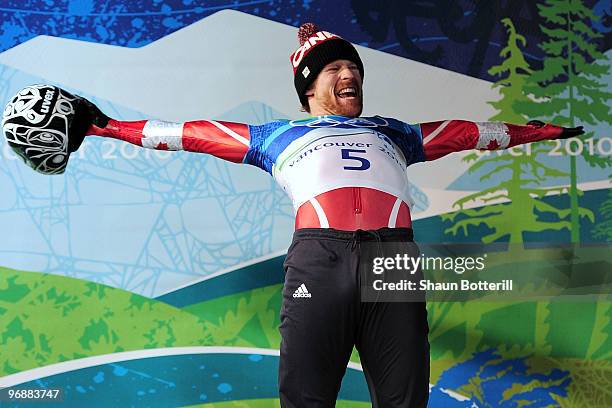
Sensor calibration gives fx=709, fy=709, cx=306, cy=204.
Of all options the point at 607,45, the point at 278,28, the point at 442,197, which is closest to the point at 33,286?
the point at 278,28

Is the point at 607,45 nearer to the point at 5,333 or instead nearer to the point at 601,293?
the point at 601,293

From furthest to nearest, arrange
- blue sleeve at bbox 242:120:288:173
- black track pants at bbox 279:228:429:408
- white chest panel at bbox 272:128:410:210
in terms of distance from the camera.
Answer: blue sleeve at bbox 242:120:288:173 < white chest panel at bbox 272:128:410:210 < black track pants at bbox 279:228:429:408

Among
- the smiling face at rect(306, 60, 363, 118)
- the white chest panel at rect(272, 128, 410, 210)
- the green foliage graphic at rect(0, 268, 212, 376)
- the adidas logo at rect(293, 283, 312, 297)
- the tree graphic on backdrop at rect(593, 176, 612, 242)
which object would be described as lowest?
the green foliage graphic at rect(0, 268, 212, 376)

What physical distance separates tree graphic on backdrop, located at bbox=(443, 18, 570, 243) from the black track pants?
0.93 metres

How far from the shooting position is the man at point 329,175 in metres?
1.59

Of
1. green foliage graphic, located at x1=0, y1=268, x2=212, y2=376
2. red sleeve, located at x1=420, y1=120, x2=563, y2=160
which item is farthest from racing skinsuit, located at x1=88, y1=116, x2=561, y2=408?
green foliage graphic, located at x1=0, y1=268, x2=212, y2=376

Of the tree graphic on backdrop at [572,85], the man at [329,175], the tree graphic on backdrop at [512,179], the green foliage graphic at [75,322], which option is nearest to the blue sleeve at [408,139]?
the man at [329,175]

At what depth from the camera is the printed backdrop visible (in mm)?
2438

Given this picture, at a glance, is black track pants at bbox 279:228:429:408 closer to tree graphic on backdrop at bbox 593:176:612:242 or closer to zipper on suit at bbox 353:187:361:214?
zipper on suit at bbox 353:187:361:214

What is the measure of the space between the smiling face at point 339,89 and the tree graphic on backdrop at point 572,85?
887 millimetres

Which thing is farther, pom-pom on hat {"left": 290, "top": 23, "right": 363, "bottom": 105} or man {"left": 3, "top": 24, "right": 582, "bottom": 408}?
pom-pom on hat {"left": 290, "top": 23, "right": 363, "bottom": 105}

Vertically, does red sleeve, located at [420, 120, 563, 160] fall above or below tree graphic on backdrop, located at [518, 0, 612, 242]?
below

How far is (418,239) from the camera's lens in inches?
97.0

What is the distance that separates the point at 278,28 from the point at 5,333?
144 centimetres
